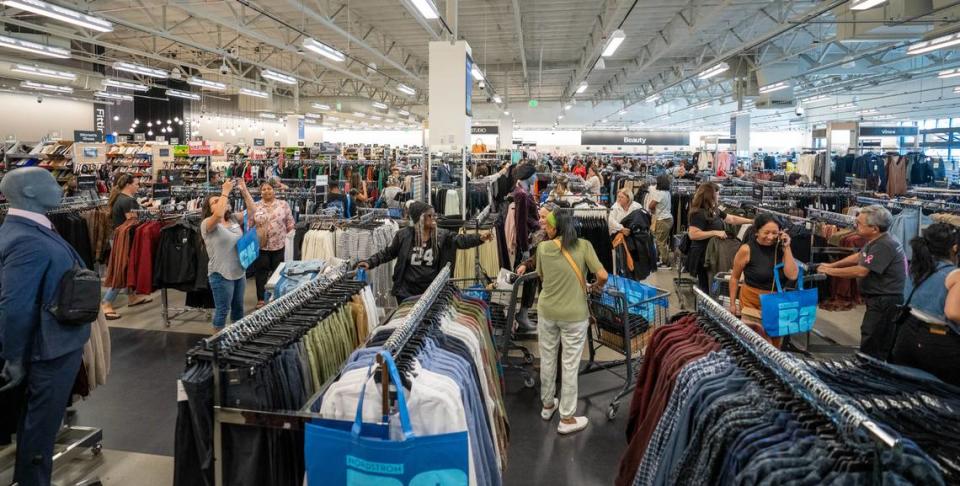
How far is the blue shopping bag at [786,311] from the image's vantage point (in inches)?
135

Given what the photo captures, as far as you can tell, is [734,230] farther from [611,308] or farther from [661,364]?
[661,364]

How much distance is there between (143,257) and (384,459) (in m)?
5.86

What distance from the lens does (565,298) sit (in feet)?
13.1

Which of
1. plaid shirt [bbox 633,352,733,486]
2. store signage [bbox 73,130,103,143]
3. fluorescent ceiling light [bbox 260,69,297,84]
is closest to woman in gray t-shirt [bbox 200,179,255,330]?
plaid shirt [bbox 633,352,733,486]

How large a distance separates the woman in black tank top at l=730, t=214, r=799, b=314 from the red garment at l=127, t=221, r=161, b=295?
19.0 ft

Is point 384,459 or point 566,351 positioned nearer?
point 384,459

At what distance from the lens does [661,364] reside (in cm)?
242

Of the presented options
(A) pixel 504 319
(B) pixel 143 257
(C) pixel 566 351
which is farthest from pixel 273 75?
(C) pixel 566 351

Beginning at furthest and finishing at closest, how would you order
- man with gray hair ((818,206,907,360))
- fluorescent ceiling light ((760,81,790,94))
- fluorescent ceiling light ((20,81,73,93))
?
fluorescent ceiling light ((20,81,73,93)), fluorescent ceiling light ((760,81,790,94)), man with gray hair ((818,206,907,360))

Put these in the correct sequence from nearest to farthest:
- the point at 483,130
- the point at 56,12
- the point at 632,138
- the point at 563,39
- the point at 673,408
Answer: the point at 673,408 → the point at 56,12 → the point at 563,39 → the point at 483,130 → the point at 632,138

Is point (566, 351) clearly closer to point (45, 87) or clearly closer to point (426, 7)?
point (426, 7)

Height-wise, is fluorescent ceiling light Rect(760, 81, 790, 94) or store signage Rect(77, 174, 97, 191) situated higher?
fluorescent ceiling light Rect(760, 81, 790, 94)

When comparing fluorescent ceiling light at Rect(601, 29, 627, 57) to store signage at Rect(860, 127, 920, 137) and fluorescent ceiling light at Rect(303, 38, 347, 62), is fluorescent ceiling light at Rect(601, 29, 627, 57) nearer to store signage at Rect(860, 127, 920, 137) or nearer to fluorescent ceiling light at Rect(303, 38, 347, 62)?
fluorescent ceiling light at Rect(303, 38, 347, 62)

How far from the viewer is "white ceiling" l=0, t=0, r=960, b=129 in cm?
1087
